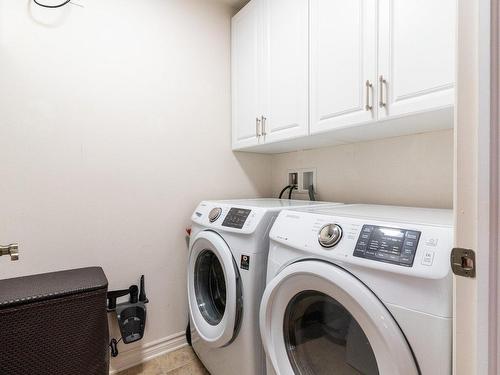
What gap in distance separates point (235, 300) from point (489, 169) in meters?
0.96

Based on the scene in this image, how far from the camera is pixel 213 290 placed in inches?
59.3

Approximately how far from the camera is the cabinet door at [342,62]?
110 centimetres

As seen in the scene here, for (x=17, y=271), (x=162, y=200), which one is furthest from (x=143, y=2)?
(x=17, y=271)

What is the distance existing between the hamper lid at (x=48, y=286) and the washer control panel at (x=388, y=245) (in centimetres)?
104

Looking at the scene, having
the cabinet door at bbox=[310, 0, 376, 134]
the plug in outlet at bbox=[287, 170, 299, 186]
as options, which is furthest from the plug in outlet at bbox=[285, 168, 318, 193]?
the cabinet door at bbox=[310, 0, 376, 134]

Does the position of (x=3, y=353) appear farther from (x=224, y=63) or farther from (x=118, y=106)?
(x=224, y=63)

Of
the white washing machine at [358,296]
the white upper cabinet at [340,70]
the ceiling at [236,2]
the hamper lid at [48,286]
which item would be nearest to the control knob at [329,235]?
the white washing machine at [358,296]

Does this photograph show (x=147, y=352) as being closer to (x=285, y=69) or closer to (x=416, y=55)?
(x=285, y=69)

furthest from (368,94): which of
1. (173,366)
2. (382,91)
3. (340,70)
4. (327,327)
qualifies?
(173,366)

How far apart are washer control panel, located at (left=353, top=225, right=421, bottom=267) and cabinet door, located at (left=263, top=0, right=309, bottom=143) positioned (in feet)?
2.46

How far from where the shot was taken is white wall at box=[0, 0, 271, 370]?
1.29 meters

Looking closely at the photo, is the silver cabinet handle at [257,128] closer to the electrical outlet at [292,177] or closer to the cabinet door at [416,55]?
the electrical outlet at [292,177]

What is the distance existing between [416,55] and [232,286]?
112 cm

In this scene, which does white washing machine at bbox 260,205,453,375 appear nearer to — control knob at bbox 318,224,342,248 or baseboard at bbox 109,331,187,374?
control knob at bbox 318,224,342,248
